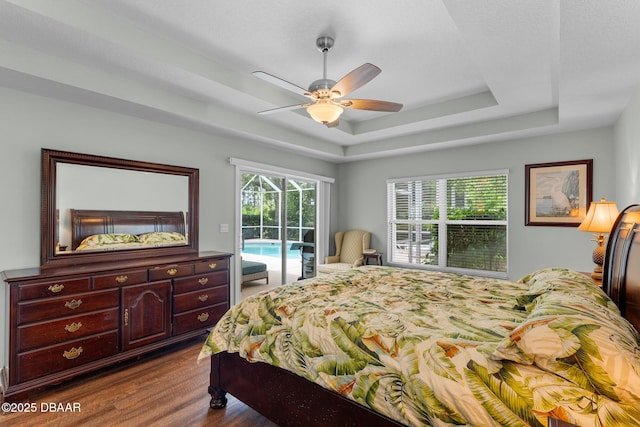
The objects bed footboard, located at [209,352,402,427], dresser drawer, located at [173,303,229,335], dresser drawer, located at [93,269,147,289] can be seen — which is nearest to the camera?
bed footboard, located at [209,352,402,427]

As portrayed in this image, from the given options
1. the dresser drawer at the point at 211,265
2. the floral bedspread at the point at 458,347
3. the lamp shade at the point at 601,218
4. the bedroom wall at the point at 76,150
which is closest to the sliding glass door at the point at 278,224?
the bedroom wall at the point at 76,150

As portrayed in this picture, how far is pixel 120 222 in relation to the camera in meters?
3.25

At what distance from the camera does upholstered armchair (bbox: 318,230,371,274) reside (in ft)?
18.1

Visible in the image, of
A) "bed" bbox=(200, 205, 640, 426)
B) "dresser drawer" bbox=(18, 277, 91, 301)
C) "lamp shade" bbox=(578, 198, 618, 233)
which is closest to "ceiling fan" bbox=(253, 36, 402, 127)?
"bed" bbox=(200, 205, 640, 426)

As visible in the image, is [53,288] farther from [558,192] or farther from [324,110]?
[558,192]

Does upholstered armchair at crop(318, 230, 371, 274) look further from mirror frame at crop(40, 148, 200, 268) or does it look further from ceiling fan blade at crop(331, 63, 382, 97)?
ceiling fan blade at crop(331, 63, 382, 97)

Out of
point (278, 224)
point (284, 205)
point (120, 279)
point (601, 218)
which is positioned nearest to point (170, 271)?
point (120, 279)

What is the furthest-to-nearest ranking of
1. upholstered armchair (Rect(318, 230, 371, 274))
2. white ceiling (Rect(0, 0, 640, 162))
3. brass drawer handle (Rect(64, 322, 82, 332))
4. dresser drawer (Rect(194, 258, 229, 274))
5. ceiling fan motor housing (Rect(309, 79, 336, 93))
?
upholstered armchair (Rect(318, 230, 371, 274))
dresser drawer (Rect(194, 258, 229, 274))
brass drawer handle (Rect(64, 322, 82, 332))
ceiling fan motor housing (Rect(309, 79, 336, 93))
white ceiling (Rect(0, 0, 640, 162))

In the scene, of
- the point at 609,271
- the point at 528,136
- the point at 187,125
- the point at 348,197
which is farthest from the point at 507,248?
the point at 187,125

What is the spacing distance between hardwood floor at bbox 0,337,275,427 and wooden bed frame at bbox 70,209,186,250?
1194mm

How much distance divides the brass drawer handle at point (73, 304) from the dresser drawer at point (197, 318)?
854mm

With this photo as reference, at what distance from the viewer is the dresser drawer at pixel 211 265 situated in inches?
135

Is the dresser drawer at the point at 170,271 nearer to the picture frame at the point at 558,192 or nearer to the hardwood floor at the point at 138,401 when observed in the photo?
the hardwood floor at the point at 138,401

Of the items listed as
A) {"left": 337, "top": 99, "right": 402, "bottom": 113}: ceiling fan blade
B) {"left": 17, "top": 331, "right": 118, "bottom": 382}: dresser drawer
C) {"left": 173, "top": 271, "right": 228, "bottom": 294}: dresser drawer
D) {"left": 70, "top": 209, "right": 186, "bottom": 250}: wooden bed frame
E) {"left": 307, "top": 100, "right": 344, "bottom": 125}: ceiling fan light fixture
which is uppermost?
{"left": 337, "top": 99, "right": 402, "bottom": 113}: ceiling fan blade
